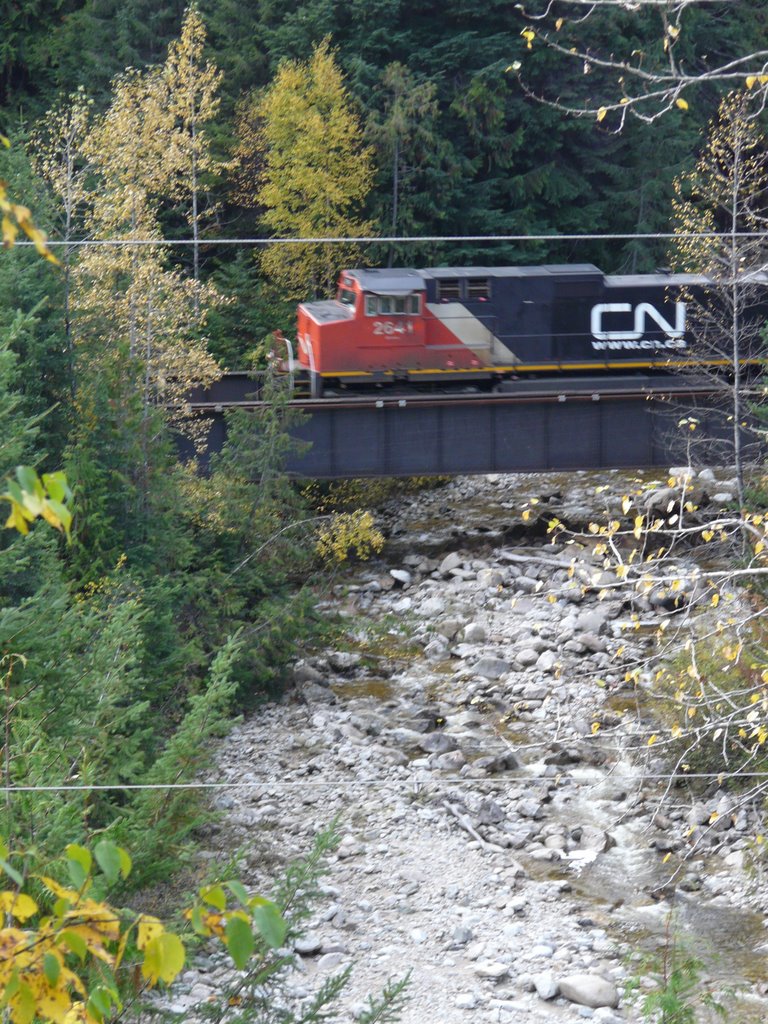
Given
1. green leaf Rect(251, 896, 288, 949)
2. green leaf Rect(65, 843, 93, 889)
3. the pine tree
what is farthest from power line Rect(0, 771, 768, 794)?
the pine tree

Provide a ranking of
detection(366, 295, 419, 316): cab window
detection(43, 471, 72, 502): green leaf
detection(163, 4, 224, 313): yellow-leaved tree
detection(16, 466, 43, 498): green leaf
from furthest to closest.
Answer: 1. detection(163, 4, 224, 313): yellow-leaved tree
2. detection(366, 295, 419, 316): cab window
3. detection(43, 471, 72, 502): green leaf
4. detection(16, 466, 43, 498): green leaf

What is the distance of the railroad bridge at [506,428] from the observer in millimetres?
24906

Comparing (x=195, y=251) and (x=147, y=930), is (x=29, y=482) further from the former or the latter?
(x=195, y=251)

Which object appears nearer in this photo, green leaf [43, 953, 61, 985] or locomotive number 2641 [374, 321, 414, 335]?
green leaf [43, 953, 61, 985]

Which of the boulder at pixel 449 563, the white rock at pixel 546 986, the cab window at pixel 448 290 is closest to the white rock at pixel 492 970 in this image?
the white rock at pixel 546 986

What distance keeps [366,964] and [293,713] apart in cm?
756

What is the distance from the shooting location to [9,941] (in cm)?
343

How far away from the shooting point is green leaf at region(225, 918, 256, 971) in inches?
120

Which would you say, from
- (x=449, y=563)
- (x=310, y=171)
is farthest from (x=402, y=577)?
(x=310, y=171)

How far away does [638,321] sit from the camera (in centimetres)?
2603

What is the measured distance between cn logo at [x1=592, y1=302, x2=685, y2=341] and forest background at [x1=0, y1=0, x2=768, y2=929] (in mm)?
7195

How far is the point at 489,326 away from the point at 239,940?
23535 millimetres

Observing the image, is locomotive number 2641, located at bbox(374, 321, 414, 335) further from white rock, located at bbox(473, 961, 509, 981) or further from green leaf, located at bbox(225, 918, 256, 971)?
green leaf, located at bbox(225, 918, 256, 971)

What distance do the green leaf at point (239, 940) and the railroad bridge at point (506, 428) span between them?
2150cm
